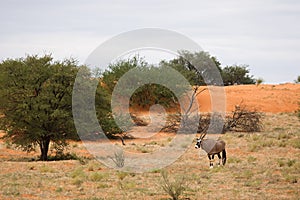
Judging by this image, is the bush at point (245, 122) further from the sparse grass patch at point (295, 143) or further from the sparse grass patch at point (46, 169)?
the sparse grass patch at point (46, 169)

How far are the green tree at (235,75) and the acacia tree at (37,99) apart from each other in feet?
209

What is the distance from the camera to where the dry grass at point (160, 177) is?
14516 mm

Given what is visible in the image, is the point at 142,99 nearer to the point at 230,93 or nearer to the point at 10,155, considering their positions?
the point at 230,93

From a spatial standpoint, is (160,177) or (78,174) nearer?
(160,177)

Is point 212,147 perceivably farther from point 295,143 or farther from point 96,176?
point 295,143

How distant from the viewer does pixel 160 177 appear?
18.0m

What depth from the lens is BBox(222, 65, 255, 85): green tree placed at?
8800cm

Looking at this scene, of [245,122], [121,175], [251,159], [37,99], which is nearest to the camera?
[121,175]

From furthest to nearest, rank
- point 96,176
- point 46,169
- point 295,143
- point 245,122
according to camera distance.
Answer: point 245,122, point 295,143, point 46,169, point 96,176

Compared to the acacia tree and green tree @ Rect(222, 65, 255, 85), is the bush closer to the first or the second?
the acacia tree

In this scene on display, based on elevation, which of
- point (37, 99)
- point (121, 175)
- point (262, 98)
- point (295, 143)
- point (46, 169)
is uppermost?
point (262, 98)

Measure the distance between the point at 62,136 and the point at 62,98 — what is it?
1959 millimetres

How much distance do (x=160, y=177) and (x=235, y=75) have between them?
72.9m

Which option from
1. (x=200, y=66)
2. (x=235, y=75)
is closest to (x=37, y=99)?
(x=200, y=66)
